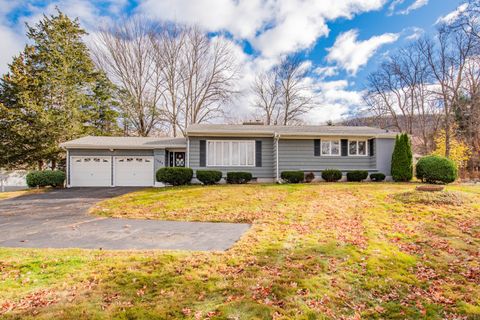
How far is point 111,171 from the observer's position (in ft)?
51.8

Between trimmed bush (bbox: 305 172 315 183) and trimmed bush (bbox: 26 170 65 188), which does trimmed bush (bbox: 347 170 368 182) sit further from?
trimmed bush (bbox: 26 170 65 188)

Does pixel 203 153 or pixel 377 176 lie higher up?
pixel 203 153

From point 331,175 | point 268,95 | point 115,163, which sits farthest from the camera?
point 268,95

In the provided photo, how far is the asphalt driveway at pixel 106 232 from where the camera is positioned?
16.5 feet

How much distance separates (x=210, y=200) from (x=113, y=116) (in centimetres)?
1963

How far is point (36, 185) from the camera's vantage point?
1512cm

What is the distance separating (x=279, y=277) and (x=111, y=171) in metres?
15.1

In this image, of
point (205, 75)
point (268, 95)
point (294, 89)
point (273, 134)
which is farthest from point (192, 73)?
point (273, 134)

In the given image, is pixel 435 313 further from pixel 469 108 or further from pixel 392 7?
pixel 469 108

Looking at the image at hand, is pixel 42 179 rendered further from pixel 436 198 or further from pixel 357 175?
pixel 436 198

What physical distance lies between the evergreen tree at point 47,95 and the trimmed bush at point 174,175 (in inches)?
461

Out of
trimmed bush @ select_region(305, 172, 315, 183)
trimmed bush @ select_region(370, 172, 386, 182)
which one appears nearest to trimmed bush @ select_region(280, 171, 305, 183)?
trimmed bush @ select_region(305, 172, 315, 183)

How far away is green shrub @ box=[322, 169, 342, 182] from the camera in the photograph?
47.4ft

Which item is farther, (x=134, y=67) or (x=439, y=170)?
(x=134, y=67)
